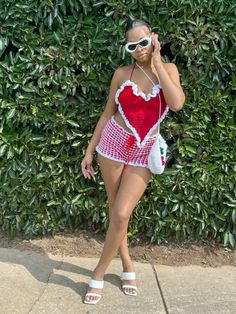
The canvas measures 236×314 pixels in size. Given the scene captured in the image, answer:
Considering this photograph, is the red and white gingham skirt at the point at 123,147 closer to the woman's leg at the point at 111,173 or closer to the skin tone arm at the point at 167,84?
the woman's leg at the point at 111,173

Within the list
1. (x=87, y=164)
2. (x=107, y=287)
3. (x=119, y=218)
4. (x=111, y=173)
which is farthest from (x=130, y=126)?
(x=107, y=287)

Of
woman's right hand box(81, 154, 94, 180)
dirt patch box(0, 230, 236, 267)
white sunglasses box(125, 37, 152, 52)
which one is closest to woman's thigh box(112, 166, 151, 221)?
woman's right hand box(81, 154, 94, 180)

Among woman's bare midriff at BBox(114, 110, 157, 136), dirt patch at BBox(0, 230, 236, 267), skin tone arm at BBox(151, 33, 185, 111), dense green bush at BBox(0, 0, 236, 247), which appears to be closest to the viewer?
skin tone arm at BBox(151, 33, 185, 111)

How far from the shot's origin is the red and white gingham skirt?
3404 millimetres

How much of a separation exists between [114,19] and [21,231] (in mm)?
1943

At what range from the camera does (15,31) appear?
13.1 ft

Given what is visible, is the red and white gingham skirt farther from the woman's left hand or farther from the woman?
the woman's left hand

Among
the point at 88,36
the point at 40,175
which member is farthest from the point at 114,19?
the point at 40,175

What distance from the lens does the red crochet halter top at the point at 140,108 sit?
3293 millimetres

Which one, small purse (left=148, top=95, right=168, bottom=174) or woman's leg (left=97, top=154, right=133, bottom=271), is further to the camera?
woman's leg (left=97, top=154, right=133, bottom=271)

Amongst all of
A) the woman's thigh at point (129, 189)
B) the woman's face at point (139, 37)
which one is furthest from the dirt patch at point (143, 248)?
the woman's face at point (139, 37)

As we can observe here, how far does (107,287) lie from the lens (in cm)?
376

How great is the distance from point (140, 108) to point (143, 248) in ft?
5.01

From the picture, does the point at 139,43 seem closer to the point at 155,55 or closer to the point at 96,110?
the point at 155,55
